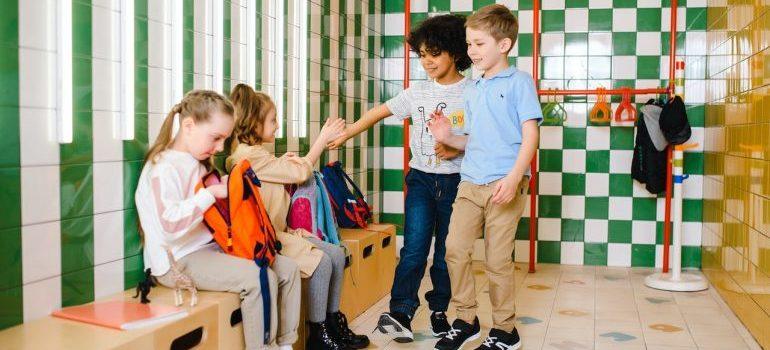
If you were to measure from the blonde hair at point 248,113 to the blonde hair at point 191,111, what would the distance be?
33 cm

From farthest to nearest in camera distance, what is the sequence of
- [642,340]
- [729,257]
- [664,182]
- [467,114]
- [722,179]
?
[664,182] → [722,179] → [729,257] → [642,340] → [467,114]

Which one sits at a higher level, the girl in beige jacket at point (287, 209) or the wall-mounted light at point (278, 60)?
the wall-mounted light at point (278, 60)

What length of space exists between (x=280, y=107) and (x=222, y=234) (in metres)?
1.06

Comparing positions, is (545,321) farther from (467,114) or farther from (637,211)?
(637,211)

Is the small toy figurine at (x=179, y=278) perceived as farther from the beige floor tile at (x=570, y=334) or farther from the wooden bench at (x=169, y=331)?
the beige floor tile at (x=570, y=334)

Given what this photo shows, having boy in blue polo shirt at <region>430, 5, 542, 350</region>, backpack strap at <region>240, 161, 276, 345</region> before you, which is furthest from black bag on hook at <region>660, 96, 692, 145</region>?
backpack strap at <region>240, 161, 276, 345</region>

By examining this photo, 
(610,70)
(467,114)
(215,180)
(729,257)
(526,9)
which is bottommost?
(729,257)

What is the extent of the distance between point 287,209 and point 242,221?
1.77 feet

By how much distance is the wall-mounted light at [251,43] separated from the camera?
2.98 metres

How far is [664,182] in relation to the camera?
14.0 ft

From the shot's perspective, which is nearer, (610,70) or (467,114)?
(467,114)

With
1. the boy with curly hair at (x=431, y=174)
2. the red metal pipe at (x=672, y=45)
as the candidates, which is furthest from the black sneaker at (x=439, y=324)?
the red metal pipe at (x=672, y=45)

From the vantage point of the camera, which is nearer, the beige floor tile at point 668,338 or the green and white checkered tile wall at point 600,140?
the beige floor tile at point 668,338

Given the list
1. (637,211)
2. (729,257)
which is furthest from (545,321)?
(637,211)
